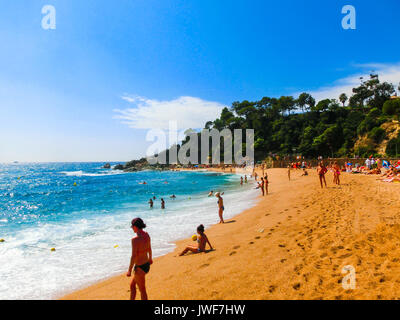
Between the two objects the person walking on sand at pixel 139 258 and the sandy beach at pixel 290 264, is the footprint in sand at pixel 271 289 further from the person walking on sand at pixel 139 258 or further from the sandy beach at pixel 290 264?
the person walking on sand at pixel 139 258

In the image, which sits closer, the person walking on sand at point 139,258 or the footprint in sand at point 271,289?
the person walking on sand at point 139,258

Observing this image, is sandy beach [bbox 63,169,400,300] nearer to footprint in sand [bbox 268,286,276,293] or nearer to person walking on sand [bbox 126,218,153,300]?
footprint in sand [bbox 268,286,276,293]

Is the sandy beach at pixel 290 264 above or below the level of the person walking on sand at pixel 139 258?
below

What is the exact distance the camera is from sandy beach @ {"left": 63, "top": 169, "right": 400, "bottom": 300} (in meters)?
3.90

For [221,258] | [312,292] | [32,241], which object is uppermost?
[312,292]

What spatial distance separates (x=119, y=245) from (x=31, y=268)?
300 centimetres

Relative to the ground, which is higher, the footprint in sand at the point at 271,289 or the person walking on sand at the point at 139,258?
the person walking on sand at the point at 139,258

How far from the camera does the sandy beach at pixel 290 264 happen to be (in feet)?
12.8

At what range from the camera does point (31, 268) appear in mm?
7375

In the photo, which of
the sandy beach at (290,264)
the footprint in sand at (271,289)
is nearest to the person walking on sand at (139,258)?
the sandy beach at (290,264)

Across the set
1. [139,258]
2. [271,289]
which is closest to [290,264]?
[271,289]
